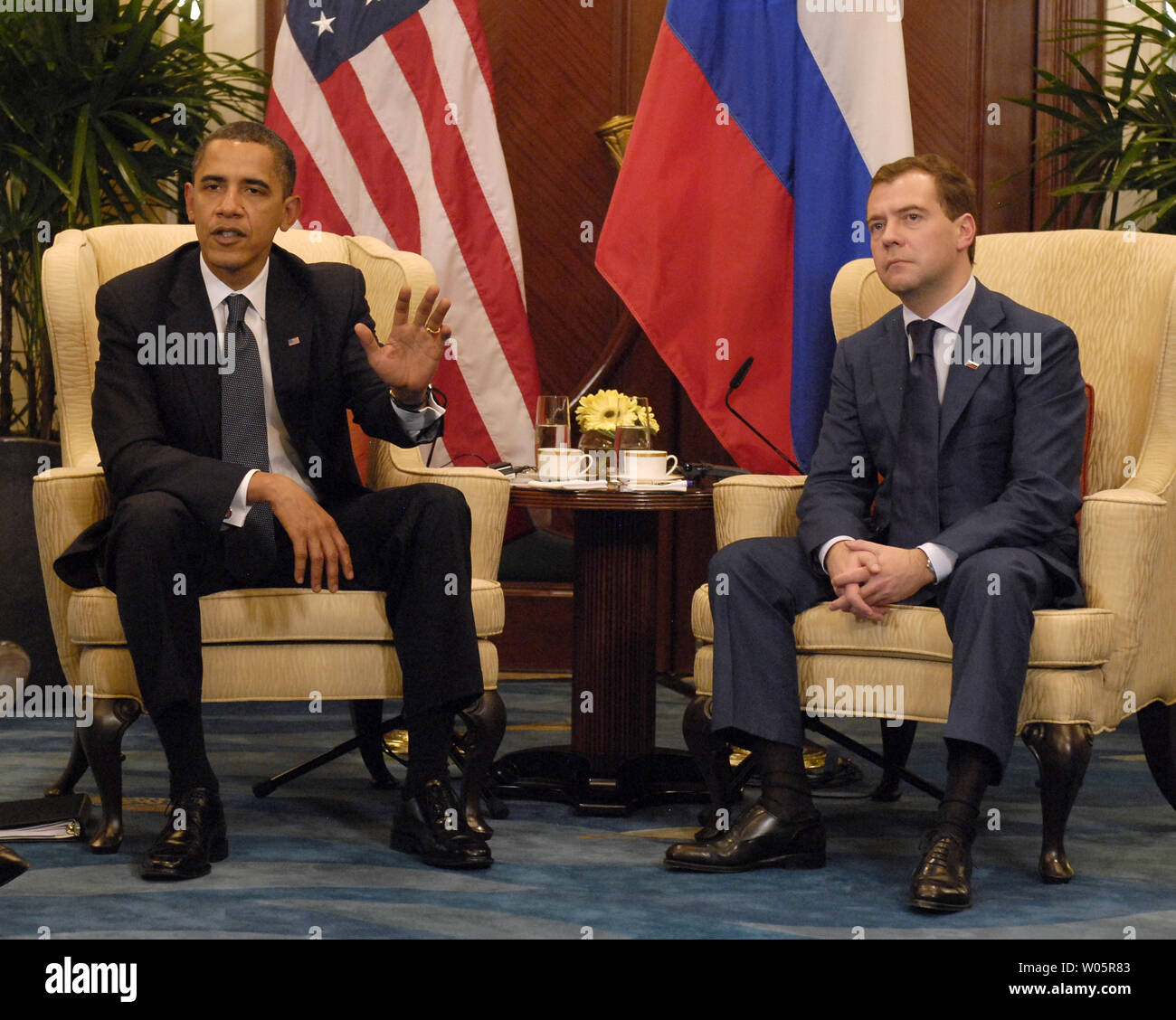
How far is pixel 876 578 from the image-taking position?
248cm

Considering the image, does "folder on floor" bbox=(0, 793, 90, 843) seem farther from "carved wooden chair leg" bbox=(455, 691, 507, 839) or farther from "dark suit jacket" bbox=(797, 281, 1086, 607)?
"dark suit jacket" bbox=(797, 281, 1086, 607)

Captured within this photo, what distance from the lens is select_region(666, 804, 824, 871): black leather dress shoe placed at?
251 centimetres

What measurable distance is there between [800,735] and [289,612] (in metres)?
0.94

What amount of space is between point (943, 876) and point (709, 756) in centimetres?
54

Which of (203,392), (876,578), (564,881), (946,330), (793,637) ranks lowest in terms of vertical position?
(564,881)

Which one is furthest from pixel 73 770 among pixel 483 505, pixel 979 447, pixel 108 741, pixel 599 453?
pixel 979 447

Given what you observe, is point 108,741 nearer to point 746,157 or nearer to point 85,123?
point 85,123

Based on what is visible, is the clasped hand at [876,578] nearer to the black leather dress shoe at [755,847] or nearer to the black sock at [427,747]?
the black leather dress shoe at [755,847]

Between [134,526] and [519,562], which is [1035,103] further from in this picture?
[134,526]

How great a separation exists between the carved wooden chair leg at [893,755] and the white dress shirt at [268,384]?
119 centimetres

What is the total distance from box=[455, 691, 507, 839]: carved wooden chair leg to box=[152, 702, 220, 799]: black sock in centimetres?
47

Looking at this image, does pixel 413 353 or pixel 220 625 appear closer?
pixel 220 625

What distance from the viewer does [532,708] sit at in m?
3.99

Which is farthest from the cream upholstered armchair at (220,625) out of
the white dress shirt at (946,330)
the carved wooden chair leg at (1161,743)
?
the carved wooden chair leg at (1161,743)
